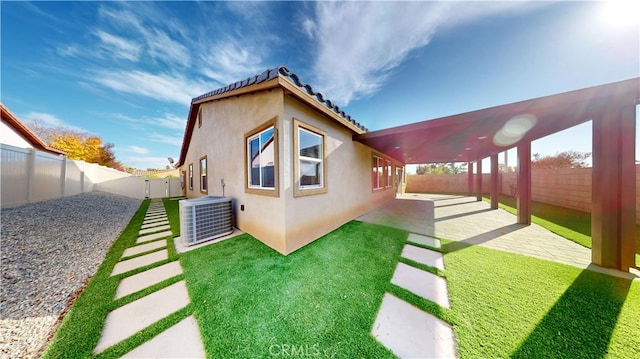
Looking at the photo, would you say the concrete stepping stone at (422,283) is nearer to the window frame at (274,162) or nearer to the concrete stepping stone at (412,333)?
the concrete stepping stone at (412,333)

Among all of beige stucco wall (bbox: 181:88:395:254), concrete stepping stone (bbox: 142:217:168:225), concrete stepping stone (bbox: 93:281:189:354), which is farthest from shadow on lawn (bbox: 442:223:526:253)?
concrete stepping stone (bbox: 142:217:168:225)

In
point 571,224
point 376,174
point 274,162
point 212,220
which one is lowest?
point 571,224

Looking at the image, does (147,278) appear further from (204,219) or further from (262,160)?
(262,160)

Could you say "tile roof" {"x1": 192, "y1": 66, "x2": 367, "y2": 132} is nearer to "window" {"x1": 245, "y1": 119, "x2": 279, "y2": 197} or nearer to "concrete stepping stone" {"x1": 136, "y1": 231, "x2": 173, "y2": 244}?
"window" {"x1": 245, "y1": 119, "x2": 279, "y2": 197}

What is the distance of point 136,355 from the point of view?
163 cm

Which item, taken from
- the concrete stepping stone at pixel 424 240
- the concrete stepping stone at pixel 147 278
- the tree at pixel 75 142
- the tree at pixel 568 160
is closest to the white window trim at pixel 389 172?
the concrete stepping stone at pixel 424 240

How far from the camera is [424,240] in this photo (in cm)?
430

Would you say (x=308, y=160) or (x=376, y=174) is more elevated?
(x=308, y=160)

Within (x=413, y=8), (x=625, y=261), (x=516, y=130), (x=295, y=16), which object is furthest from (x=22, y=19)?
(x=625, y=261)

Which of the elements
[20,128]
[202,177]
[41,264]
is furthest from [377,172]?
[20,128]

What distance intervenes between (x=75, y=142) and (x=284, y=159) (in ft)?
88.6

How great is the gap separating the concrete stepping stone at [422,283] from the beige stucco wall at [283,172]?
1.91 m

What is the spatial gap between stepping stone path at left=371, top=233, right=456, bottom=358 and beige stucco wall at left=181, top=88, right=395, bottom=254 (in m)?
1.96

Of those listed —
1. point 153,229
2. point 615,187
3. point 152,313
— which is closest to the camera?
point 152,313
